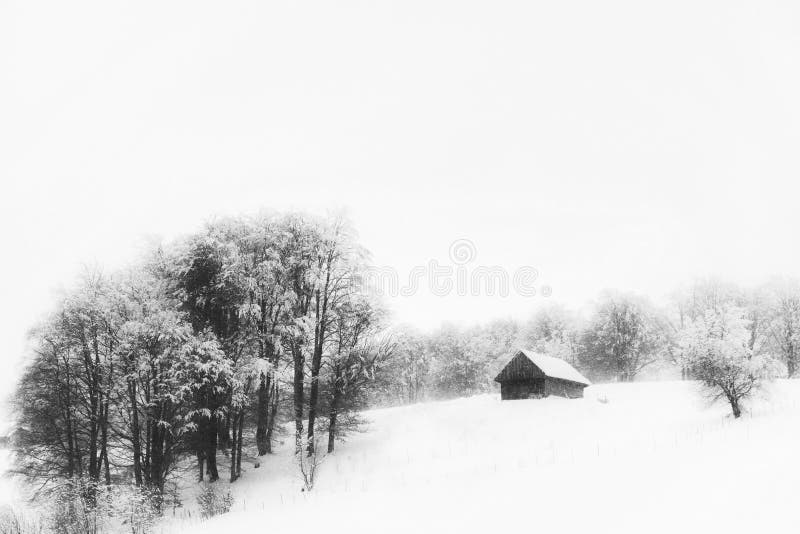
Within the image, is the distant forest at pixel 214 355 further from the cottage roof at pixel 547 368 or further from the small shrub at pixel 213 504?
the cottage roof at pixel 547 368

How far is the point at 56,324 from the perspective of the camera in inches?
782

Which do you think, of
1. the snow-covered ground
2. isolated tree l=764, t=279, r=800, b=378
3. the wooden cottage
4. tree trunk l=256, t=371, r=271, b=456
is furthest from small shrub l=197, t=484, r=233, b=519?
isolated tree l=764, t=279, r=800, b=378

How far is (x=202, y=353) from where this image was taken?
19.7 m

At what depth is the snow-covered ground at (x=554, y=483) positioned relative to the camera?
839 centimetres

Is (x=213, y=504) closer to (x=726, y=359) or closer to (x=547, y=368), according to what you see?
(x=726, y=359)

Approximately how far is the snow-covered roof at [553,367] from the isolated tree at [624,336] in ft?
58.1

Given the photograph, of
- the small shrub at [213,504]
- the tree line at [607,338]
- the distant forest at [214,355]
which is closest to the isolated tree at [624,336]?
the tree line at [607,338]

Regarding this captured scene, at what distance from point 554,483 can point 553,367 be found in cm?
2710

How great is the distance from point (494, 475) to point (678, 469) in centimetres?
477

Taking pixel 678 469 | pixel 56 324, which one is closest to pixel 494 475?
pixel 678 469

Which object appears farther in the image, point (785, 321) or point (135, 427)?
point (785, 321)

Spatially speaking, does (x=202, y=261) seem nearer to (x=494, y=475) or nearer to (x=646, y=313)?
(x=494, y=475)

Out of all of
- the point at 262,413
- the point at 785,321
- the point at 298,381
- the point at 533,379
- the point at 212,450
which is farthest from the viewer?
the point at 785,321

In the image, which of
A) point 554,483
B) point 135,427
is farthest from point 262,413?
point 554,483
